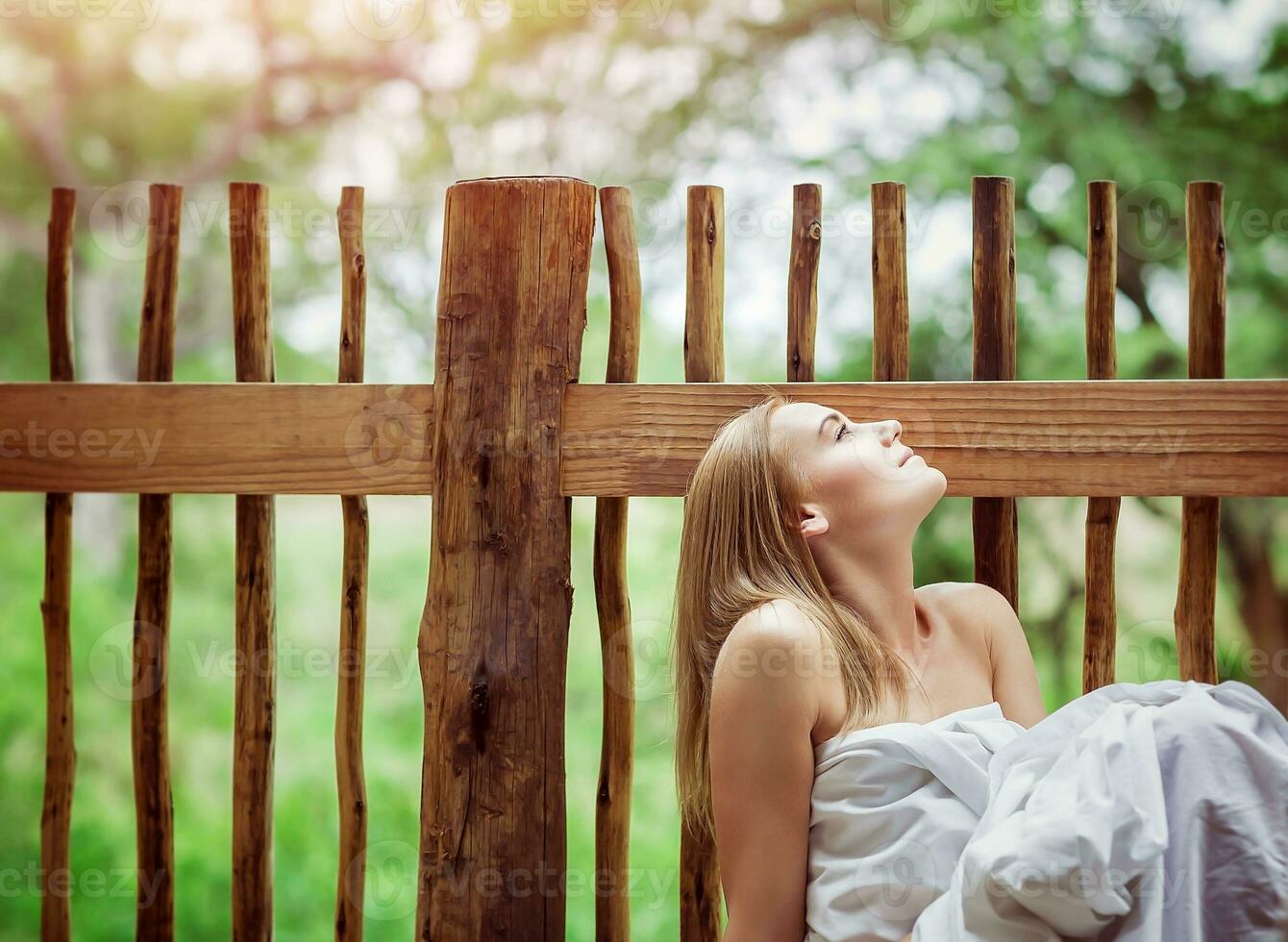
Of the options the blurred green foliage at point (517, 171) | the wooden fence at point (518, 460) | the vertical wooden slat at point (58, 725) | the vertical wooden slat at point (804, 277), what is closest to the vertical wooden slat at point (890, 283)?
the wooden fence at point (518, 460)

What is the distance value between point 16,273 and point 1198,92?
6098 mm

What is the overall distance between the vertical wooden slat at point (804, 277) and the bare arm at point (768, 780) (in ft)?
2.03

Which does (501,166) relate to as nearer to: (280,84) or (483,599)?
(280,84)

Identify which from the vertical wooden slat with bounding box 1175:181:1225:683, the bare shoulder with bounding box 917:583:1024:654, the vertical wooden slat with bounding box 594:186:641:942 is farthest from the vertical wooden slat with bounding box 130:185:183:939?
the vertical wooden slat with bounding box 1175:181:1225:683

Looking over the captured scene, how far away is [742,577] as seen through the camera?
1.67 meters

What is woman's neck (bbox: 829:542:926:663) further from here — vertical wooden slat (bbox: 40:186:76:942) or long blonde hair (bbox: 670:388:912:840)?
vertical wooden slat (bbox: 40:186:76:942)

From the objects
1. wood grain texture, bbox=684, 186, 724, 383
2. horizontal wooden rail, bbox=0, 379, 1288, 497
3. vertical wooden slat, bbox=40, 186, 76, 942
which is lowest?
vertical wooden slat, bbox=40, 186, 76, 942

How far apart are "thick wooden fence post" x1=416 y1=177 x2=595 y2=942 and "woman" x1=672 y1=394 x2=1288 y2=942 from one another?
259 millimetres

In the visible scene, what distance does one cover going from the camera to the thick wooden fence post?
1.78m

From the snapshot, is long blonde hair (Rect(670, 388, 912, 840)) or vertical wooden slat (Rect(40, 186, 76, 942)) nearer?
long blonde hair (Rect(670, 388, 912, 840))

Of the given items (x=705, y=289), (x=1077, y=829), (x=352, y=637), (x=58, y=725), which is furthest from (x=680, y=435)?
(x=58, y=725)

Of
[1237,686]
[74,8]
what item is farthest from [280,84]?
[1237,686]

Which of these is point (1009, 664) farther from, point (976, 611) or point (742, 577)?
point (742, 577)

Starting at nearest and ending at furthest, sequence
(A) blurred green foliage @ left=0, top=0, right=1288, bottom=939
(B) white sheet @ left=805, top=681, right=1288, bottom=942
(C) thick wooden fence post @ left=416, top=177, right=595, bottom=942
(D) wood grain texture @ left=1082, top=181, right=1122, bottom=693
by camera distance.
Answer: (B) white sheet @ left=805, top=681, right=1288, bottom=942 → (C) thick wooden fence post @ left=416, top=177, right=595, bottom=942 → (D) wood grain texture @ left=1082, top=181, right=1122, bottom=693 → (A) blurred green foliage @ left=0, top=0, right=1288, bottom=939
